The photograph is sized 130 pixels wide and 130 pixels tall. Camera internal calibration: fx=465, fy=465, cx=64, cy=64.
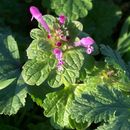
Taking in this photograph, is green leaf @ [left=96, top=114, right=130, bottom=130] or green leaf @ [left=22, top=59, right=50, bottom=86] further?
green leaf @ [left=22, top=59, right=50, bottom=86]

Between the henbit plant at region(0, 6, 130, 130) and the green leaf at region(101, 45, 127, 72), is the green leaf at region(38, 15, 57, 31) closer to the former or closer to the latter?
the henbit plant at region(0, 6, 130, 130)

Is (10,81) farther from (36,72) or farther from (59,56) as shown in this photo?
(59,56)

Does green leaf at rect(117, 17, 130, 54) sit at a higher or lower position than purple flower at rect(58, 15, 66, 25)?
lower

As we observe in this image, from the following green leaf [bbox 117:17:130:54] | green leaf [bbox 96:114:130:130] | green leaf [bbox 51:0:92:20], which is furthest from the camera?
green leaf [bbox 117:17:130:54]

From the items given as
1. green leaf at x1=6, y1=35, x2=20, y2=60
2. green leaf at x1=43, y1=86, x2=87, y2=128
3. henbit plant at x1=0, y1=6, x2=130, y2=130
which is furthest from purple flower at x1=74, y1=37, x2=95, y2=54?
green leaf at x1=6, y1=35, x2=20, y2=60

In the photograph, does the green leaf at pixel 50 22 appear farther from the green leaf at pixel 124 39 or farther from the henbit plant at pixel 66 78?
the green leaf at pixel 124 39

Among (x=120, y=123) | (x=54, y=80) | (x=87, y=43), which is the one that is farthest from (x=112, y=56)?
(x=120, y=123)

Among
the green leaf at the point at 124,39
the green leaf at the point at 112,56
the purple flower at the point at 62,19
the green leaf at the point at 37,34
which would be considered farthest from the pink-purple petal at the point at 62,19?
the green leaf at the point at 124,39
